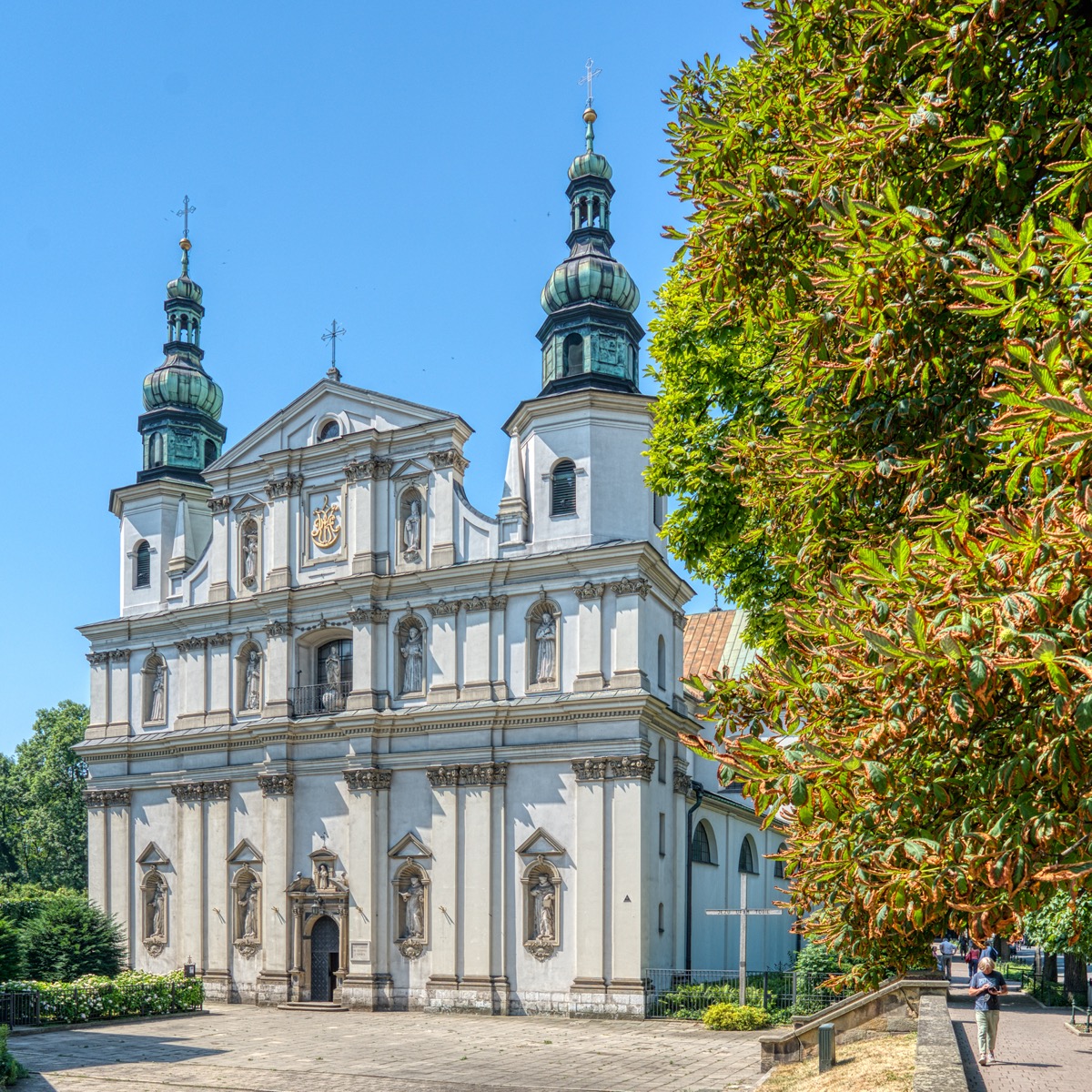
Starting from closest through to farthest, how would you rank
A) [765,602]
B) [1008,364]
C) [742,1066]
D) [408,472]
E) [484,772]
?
[1008,364] → [765,602] → [742,1066] → [484,772] → [408,472]

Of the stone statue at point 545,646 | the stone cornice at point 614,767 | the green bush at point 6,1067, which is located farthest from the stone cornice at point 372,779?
the green bush at point 6,1067

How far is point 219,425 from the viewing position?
4319cm

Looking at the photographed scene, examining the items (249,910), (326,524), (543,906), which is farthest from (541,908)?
(326,524)

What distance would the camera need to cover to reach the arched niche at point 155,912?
3672 cm

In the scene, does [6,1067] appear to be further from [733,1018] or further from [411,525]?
[411,525]

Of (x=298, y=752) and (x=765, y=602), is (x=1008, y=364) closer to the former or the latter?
(x=765, y=602)

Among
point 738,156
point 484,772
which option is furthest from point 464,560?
point 738,156

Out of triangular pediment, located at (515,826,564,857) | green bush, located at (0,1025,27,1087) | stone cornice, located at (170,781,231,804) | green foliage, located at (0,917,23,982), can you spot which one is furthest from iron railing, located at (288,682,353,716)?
green bush, located at (0,1025,27,1087)

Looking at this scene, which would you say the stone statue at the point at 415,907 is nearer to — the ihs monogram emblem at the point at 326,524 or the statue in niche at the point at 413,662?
the statue in niche at the point at 413,662

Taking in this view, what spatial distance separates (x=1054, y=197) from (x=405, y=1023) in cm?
2663

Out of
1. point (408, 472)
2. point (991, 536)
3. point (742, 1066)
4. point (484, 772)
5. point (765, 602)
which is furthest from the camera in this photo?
point (408, 472)

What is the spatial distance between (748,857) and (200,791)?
18.9 meters

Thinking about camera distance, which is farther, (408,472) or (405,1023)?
(408,472)

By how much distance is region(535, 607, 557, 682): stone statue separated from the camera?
32188mm
